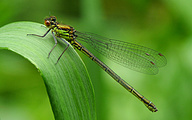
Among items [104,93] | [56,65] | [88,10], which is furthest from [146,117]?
[56,65]

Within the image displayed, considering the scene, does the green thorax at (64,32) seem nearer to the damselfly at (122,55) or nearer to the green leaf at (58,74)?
the damselfly at (122,55)

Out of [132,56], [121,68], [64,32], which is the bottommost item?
[64,32]

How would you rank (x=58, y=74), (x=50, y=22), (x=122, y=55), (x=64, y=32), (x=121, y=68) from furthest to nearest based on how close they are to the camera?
(x=121, y=68), (x=122, y=55), (x=64, y=32), (x=50, y=22), (x=58, y=74)

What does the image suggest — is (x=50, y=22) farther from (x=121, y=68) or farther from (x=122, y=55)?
(x=121, y=68)

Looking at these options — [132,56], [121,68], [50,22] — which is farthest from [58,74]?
[121,68]

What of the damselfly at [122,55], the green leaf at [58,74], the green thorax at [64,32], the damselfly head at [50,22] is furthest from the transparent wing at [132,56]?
the green leaf at [58,74]

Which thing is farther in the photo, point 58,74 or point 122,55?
point 122,55

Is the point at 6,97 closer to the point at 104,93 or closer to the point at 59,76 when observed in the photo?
the point at 104,93
